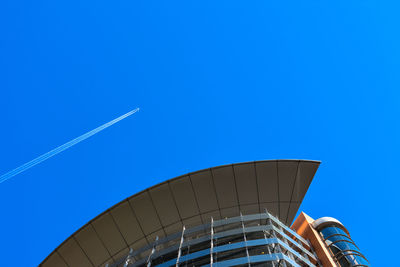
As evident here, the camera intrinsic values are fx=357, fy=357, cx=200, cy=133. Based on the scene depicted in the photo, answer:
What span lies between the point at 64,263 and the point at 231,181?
38.7ft

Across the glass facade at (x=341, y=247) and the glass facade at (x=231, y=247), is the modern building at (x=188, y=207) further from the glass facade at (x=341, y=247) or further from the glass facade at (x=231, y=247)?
the glass facade at (x=231, y=247)

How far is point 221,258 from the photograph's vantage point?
17969 mm

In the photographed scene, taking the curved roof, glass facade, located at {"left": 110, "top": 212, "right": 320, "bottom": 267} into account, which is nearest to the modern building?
the curved roof

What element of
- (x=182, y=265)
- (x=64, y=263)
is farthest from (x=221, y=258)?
(x=64, y=263)

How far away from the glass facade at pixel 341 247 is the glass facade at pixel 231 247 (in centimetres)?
122

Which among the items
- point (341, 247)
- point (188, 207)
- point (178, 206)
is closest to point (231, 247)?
point (188, 207)

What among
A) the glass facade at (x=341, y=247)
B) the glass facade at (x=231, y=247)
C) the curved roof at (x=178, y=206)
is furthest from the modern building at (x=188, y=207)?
the glass facade at (x=231, y=247)

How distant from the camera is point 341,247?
20.1 metres

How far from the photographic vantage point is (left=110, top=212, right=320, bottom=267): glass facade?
16934mm

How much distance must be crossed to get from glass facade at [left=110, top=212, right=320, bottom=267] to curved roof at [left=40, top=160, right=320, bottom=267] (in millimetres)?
1037

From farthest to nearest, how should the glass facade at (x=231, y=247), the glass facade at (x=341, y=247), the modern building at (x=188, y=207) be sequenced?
the modern building at (x=188, y=207), the glass facade at (x=341, y=247), the glass facade at (x=231, y=247)

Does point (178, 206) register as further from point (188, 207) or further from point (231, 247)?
point (231, 247)

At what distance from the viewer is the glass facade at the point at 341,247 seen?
19188 millimetres

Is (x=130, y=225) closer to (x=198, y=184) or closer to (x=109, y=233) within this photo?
(x=109, y=233)
